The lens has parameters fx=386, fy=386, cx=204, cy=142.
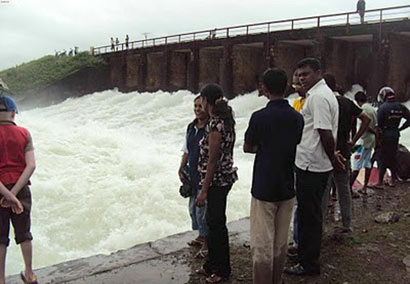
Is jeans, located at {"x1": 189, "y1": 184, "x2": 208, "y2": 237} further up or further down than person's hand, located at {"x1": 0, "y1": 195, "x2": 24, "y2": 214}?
further down

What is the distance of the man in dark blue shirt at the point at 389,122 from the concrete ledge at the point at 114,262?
327 cm

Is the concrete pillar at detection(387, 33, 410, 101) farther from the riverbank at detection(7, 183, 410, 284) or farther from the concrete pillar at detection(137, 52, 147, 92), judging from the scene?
the concrete pillar at detection(137, 52, 147, 92)

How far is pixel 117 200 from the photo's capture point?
7223mm

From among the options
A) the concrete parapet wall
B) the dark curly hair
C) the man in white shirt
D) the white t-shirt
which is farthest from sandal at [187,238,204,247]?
the concrete parapet wall

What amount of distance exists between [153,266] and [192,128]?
134 cm

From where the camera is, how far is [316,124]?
3.08m

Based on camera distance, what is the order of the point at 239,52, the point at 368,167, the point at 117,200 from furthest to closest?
the point at 239,52
the point at 117,200
the point at 368,167

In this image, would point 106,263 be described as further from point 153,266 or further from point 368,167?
point 368,167

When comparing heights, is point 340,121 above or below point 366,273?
above

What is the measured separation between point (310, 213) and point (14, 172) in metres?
2.36

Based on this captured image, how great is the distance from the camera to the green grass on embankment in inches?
1355

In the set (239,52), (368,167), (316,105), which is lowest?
(368,167)

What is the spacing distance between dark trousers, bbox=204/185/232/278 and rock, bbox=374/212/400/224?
2.49m

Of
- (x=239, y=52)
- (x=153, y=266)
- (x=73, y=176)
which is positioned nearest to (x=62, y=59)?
(x=239, y=52)
